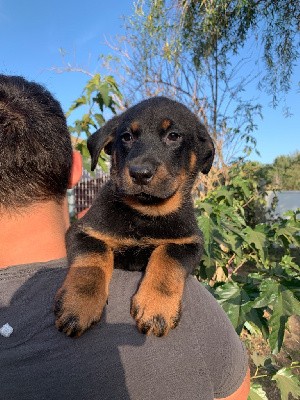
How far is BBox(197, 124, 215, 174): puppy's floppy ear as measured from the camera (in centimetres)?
261

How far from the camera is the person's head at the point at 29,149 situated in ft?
4.58

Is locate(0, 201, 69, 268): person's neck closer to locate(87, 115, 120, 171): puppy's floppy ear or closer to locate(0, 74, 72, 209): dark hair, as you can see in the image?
locate(0, 74, 72, 209): dark hair

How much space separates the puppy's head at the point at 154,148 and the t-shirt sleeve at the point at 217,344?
0.80 m

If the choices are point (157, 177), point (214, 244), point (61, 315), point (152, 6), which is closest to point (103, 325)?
point (61, 315)

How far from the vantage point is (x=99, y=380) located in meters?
1.11

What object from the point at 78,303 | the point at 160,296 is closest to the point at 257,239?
the point at 160,296

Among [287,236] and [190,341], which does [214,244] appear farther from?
[190,341]

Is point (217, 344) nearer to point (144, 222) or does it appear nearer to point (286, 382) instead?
point (144, 222)

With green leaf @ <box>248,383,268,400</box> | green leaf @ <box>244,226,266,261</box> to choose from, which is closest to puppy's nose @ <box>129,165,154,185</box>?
green leaf @ <box>244,226,266,261</box>

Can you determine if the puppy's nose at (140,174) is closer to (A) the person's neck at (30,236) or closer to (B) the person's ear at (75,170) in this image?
(B) the person's ear at (75,170)

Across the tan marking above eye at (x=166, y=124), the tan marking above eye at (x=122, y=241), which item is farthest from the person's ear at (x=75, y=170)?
the tan marking above eye at (x=166, y=124)

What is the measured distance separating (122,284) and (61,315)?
26cm

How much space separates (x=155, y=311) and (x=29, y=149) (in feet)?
2.32

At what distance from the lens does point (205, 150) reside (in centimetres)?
263
